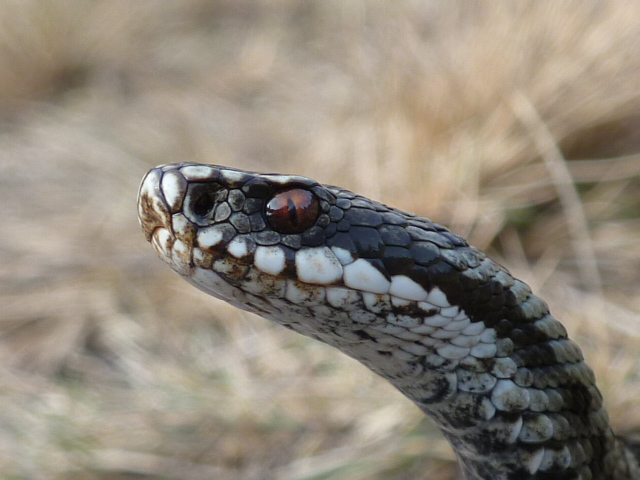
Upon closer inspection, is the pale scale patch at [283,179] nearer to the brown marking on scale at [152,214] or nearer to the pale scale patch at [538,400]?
the brown marking on scale at [152,214]

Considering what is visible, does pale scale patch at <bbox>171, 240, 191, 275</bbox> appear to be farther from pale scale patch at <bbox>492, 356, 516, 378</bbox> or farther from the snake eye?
pale scale patch at <bbox>492, 356, 516, 378</bbox>

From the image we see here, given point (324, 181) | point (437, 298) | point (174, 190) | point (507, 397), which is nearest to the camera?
point (174, 190)

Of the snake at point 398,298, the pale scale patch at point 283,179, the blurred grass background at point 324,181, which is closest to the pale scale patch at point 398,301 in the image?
the snake at point 398,298

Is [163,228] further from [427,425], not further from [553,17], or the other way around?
[553,17]

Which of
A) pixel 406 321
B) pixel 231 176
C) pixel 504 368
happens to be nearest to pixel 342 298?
pixel 406 321

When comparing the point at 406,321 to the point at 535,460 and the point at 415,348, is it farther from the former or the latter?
the point at 535,460

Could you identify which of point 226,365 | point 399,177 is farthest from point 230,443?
point 399,177
